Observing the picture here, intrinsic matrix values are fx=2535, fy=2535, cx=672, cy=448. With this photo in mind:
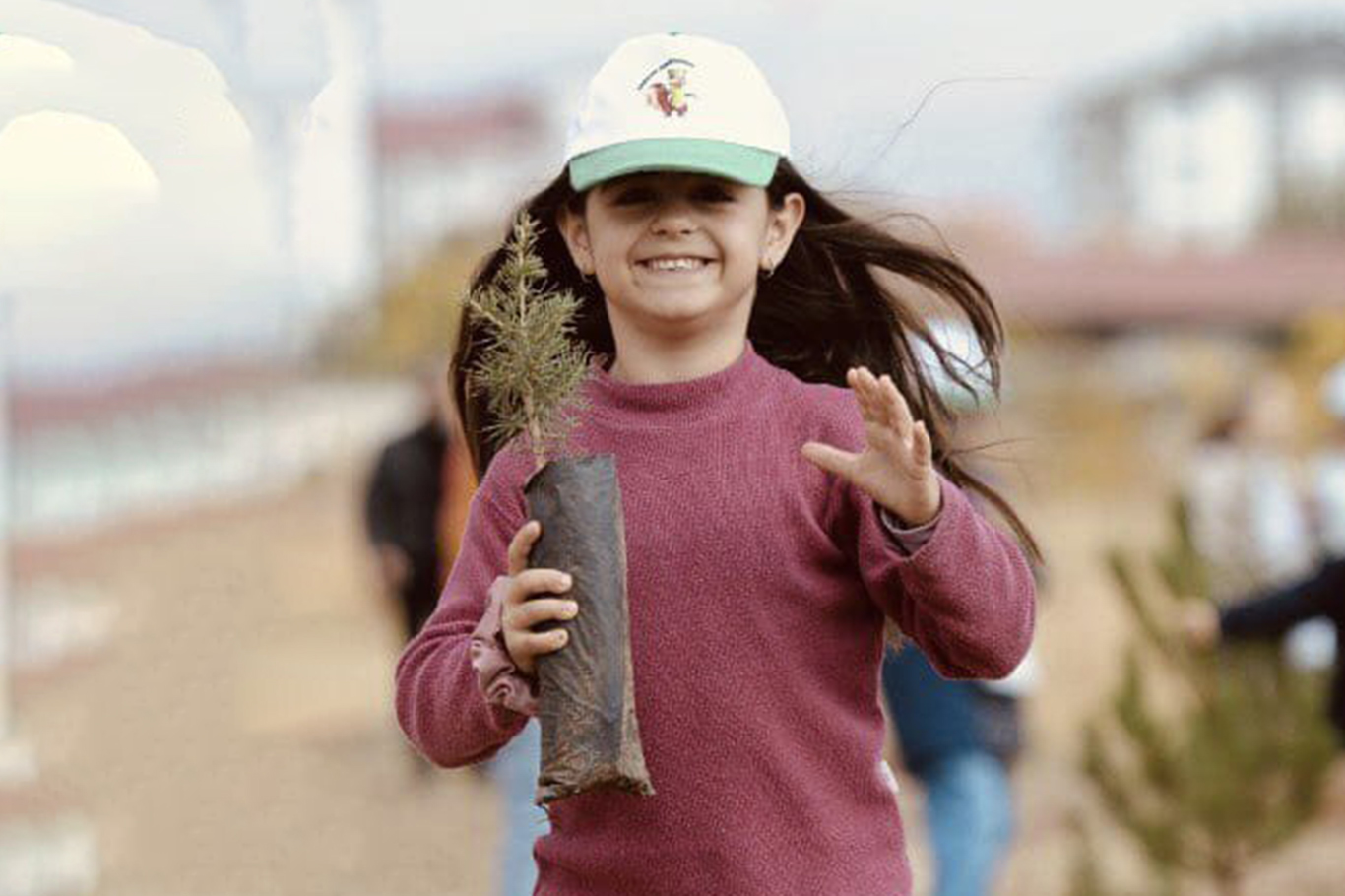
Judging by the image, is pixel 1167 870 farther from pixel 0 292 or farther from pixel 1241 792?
pixel 0 292

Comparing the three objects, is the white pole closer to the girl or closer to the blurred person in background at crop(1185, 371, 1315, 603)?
the blurred person in background at crop(1185, 371, 1315, 603)

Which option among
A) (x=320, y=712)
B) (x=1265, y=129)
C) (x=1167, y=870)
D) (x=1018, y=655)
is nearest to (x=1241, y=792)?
(x=1167, y=870)

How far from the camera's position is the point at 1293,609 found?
225 inches

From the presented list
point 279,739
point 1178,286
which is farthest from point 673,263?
point 1178,286

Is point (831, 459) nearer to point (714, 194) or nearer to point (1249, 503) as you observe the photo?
point (714, 194)

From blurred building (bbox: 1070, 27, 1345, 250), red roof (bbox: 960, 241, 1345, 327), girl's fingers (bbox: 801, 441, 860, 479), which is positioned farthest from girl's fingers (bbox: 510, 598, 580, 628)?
blurred building (bbox: 1070, 27, 1345, 250)

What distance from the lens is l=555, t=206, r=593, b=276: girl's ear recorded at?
287cm

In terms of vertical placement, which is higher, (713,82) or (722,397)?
(713,82)

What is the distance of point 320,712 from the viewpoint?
15.0 meters

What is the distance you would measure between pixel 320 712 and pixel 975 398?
12.2 metres

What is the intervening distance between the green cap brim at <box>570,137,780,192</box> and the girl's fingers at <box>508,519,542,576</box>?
16.4 inches

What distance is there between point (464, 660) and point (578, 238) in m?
0.53

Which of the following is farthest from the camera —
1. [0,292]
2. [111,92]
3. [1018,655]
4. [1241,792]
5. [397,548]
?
[397,548]

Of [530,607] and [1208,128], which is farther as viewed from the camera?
[1208,128]
